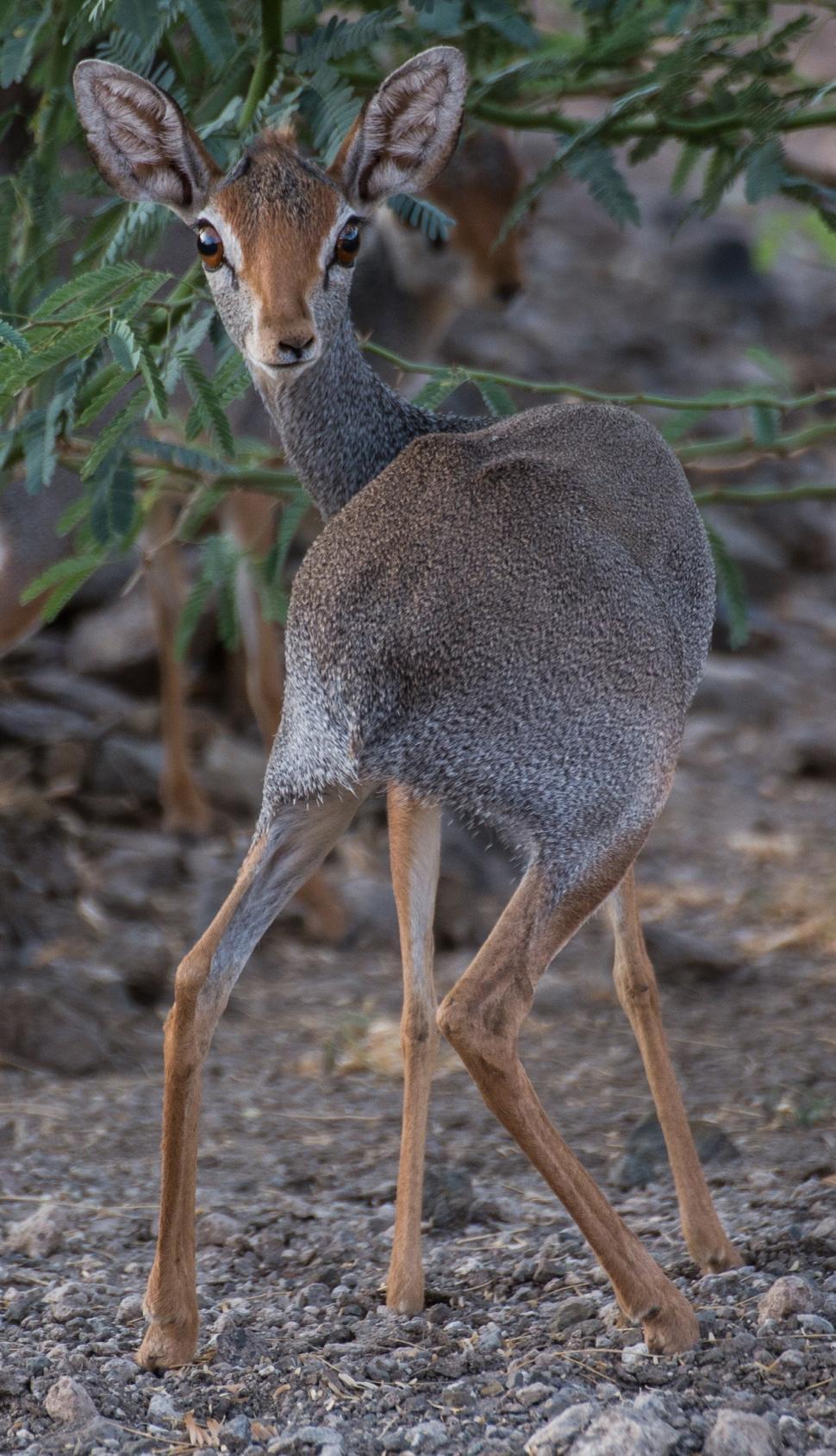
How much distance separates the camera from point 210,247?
3650 millimetres

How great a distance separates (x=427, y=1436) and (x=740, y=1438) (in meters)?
0.54

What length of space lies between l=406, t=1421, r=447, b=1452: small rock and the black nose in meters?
1.98

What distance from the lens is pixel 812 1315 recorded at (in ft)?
11.0

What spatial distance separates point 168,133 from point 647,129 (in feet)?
4.94

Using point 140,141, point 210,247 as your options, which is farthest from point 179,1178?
point 140,141

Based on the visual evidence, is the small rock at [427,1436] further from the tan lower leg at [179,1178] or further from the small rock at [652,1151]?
the small rock at [652,1151]

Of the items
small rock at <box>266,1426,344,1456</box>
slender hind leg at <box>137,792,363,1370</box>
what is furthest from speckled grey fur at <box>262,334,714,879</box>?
small rock at <box>266,1426,344,1456</box>

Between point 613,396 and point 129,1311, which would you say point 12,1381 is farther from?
point 613,396

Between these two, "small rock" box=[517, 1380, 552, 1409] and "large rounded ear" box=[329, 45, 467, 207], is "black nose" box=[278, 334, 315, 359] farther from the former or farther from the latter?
"small rock" box=[517, 1380, 552, 1409]

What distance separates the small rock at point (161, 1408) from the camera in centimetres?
321

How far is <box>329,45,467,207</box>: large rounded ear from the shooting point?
12.2ft

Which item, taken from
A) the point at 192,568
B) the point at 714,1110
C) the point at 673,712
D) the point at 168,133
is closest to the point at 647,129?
the point at 168,133

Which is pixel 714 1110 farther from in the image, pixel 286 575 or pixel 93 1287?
pixel 286 575

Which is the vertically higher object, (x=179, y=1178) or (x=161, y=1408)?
(x=179, y=1178)
